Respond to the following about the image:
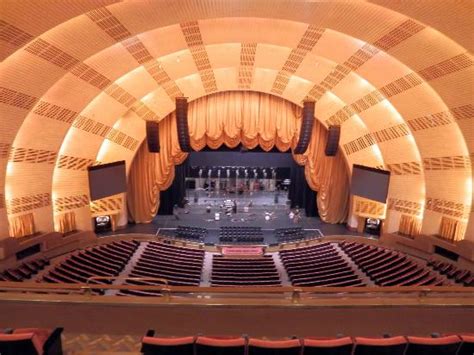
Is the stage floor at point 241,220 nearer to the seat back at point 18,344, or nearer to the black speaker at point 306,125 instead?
the black speaker at point 306,125

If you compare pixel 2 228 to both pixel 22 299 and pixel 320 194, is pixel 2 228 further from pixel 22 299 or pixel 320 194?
pixel 320 194

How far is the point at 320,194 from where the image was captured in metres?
21.7

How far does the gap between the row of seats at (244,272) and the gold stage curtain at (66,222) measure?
639 cm

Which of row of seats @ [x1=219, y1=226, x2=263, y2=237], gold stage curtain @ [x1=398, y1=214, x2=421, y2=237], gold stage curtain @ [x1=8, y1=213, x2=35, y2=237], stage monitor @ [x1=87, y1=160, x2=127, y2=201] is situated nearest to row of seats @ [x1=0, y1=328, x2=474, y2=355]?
gold stage curtain @ [x1=8, y1=213, x2=35, y2=237]

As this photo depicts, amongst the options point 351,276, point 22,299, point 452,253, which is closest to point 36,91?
point 22,299

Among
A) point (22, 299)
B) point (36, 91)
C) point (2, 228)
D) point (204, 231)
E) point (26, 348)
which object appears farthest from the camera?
point (204, 231)

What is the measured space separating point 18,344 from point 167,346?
1355mm

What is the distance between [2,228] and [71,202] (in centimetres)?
380

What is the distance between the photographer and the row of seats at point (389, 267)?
13.1 meters

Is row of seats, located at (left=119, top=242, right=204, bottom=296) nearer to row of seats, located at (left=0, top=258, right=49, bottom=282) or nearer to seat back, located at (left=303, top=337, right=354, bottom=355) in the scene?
row of seats, located at (left=0, top=258, right=49, bottom=282)

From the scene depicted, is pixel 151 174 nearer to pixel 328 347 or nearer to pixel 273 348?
pixel 273 348

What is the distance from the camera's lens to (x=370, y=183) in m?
18.3

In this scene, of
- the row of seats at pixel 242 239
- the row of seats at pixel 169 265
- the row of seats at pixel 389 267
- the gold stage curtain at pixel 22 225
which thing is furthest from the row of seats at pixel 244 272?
the gold stage curtain at pixel 22 225

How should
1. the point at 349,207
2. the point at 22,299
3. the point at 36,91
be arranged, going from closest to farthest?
1. the point at 22,299
2. the point at 36,91
3. the point at 349,207
